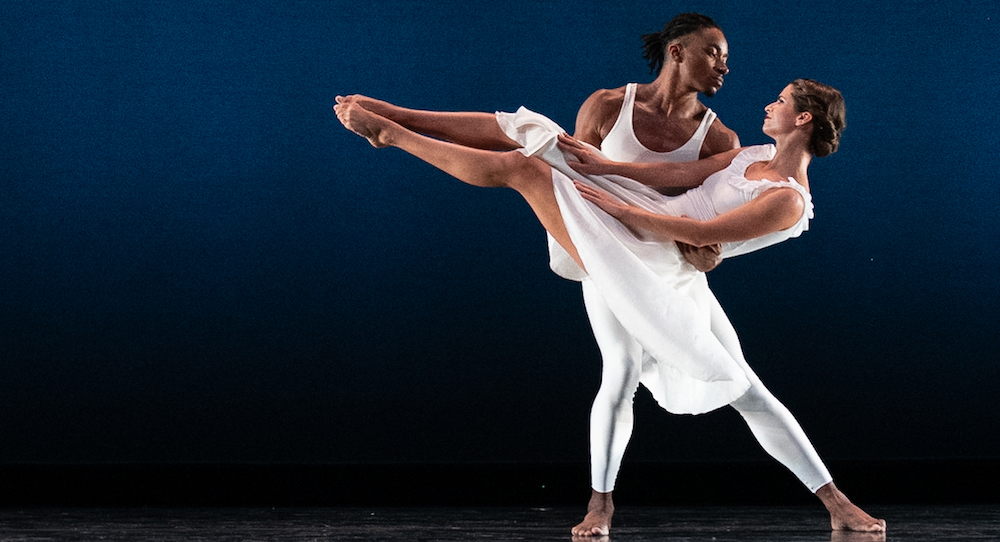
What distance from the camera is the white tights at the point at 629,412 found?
2477 millimetres

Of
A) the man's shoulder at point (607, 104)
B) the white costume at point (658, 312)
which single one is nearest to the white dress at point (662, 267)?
the white costume at point (658, 312)

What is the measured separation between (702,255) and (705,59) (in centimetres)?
51

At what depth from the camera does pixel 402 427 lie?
11.8 ft

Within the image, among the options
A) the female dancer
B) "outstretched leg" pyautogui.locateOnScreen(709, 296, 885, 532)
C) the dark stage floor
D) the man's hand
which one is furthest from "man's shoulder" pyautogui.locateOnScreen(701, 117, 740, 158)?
the dark stage floor

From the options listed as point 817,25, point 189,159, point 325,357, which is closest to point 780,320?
point 817,25

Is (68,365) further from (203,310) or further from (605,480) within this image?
(605,480)

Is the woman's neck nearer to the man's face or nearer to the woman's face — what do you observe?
the woman's face

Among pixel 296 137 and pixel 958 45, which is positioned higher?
pixel 958 45

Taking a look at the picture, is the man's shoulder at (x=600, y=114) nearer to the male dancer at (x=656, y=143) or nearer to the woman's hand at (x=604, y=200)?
the male dancer at (x=656, y=143)

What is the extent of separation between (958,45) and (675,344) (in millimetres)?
1864

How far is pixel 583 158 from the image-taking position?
2568mm

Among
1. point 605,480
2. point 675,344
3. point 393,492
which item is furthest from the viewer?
point 393,492

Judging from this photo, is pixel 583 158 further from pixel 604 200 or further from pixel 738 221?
pixel 738 221

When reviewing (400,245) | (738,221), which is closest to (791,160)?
(738,221)
